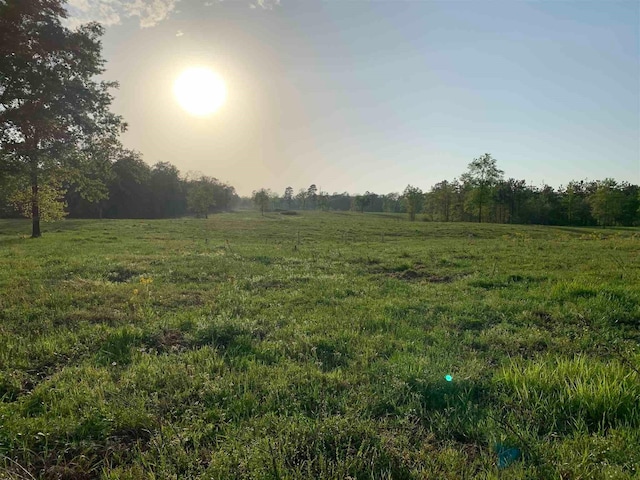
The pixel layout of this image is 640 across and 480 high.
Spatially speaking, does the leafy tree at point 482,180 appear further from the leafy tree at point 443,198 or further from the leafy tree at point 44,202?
the leafy tree at point 44,202

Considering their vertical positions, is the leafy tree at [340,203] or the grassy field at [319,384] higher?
the leafy tree at [340,203]

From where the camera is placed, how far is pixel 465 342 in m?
6.06

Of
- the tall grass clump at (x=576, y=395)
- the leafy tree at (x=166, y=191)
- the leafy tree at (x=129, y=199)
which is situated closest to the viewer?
the tall grass clump at (x=576, y=395)

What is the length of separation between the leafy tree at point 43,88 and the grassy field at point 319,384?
4.53 meters

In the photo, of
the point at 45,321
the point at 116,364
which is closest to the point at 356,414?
the point at 116,364

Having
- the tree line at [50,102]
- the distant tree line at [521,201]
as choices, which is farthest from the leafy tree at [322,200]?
the tree line at [50,102]

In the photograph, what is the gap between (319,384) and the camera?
448cm

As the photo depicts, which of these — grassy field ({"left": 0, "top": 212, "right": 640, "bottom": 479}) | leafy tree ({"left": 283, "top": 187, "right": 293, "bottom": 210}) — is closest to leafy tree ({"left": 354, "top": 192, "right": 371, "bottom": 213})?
leafy tree ({"left": 283, "top": 187, "right": 293, "bottom": 210})

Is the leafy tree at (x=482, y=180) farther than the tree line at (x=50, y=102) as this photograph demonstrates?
Yes

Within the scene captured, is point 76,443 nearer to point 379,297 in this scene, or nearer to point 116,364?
point 116,364

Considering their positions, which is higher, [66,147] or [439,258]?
[66,147]

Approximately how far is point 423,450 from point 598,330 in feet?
17.6

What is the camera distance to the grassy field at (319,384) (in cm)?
318

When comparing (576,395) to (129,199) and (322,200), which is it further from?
(322,200)
